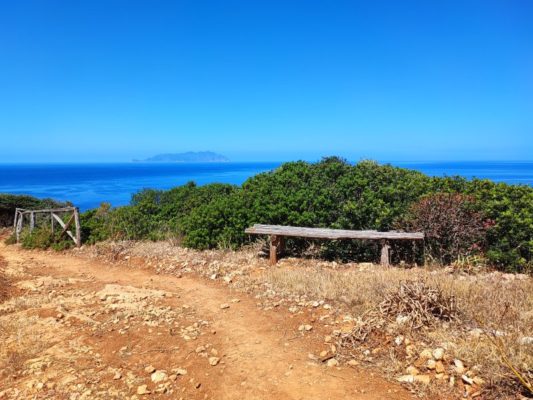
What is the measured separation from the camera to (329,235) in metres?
7.96

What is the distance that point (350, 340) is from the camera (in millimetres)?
4570

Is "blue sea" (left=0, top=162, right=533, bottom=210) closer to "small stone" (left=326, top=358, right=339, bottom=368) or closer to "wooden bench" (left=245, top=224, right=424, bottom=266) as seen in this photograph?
"wooden bench" (left=245, top=224, right=424, bottom=266)

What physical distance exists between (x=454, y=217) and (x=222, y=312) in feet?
17.1

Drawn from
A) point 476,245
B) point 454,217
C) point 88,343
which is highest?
point 454,217

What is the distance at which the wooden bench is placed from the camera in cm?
764

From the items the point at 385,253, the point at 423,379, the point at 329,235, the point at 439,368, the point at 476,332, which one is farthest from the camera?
the point at 329,235

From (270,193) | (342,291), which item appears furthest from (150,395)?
(270,193)

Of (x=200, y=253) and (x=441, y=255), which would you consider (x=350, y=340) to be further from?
(x=200, y=253)

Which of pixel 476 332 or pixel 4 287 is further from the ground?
pixel 476 332

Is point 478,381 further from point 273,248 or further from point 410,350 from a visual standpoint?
point 273,248

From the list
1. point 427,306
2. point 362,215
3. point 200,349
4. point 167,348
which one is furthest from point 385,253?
point 167,348

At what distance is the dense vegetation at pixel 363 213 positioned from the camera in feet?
25.2

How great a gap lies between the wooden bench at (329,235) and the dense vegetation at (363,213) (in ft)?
2.32

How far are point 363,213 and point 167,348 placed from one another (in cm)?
580
